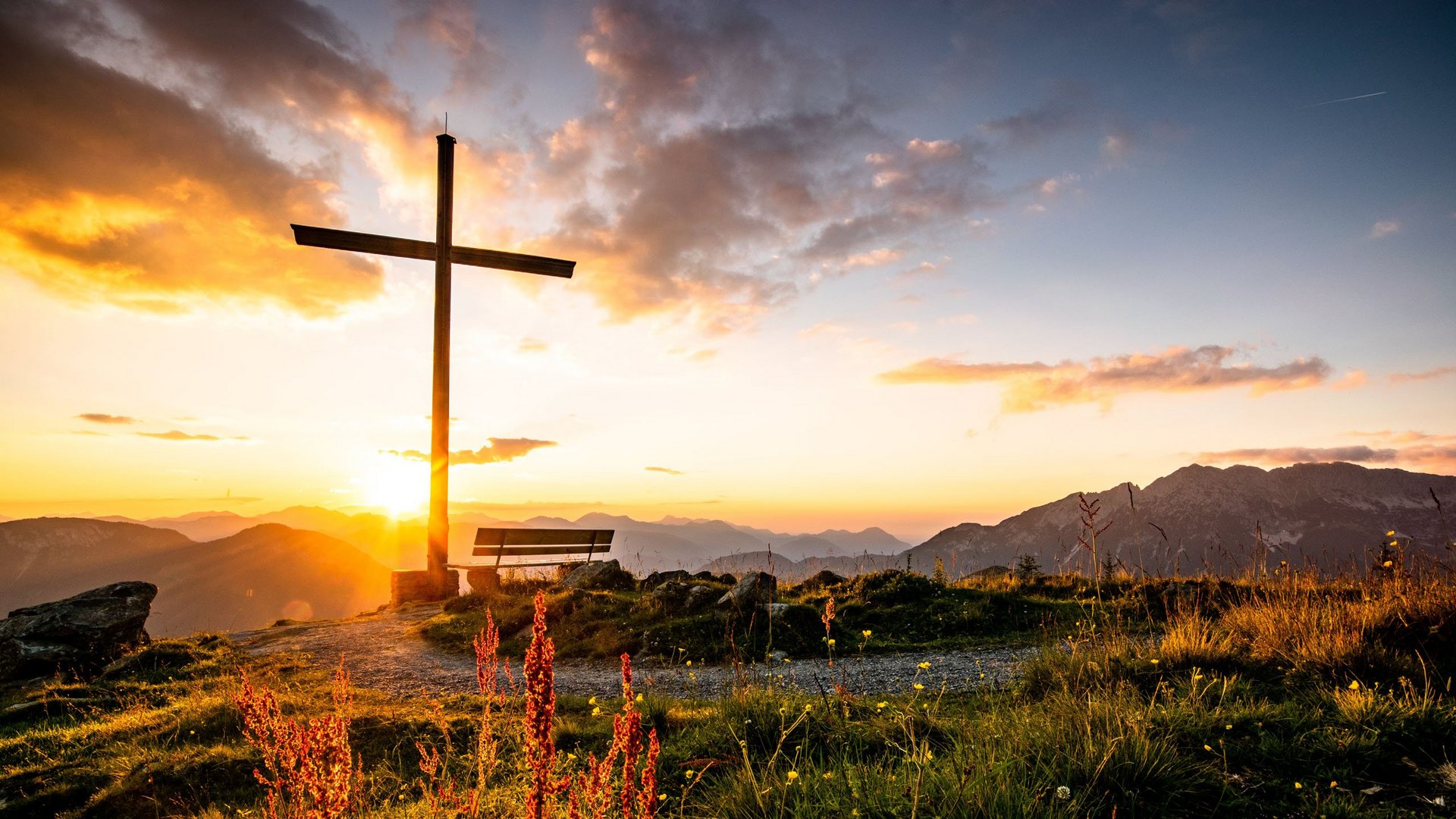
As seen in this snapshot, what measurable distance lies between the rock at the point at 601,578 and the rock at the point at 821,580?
3.73m

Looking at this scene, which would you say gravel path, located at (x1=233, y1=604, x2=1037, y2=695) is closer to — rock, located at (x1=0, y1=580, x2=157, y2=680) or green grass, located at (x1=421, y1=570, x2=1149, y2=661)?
green grass, located at (x1=421, y1=570, x2=1149, y2=661)

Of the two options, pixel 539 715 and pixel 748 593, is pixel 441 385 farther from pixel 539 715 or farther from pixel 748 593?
pixel 539 715

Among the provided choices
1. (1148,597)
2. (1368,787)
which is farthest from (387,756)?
(1148,597)

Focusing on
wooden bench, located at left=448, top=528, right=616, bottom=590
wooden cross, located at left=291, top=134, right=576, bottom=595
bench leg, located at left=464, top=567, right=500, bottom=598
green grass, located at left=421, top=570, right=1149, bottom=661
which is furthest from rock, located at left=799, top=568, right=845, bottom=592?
wooden cross, located at left=291, top=134, right=576, bottom=595

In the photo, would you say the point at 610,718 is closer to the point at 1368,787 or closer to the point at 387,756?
the point at 387,756

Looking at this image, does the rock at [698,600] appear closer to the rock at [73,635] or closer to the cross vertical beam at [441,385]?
the cross vertical beam at [441,385]

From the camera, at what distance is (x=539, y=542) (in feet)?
51.9

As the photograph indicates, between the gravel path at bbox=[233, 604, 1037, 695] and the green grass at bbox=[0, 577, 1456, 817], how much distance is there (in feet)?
2.05

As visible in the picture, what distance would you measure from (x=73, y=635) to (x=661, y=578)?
9713 mm

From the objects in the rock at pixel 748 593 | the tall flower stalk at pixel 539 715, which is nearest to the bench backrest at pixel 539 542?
the rock at pixel 748 593

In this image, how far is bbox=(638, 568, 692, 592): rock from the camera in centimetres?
1356

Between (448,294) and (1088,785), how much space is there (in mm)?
15195

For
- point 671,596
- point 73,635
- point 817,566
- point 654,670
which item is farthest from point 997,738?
point 73,635

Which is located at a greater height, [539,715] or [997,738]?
[539,715]
